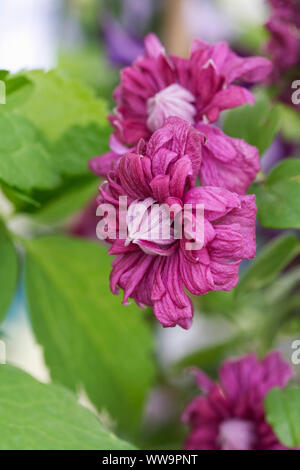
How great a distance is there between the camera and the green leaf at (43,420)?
21 cm

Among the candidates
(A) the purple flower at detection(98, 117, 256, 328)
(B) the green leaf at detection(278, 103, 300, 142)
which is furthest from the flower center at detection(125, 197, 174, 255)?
(B) the green leaf at detection(278, 103, 300, 142)

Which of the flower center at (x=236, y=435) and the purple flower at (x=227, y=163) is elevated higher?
the purple flower at (x=227, y=163)

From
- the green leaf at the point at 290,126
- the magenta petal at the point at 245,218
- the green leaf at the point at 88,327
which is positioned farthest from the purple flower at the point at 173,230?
the green leaf at the point at 290,126

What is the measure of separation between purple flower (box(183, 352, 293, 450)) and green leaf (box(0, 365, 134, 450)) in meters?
0.07

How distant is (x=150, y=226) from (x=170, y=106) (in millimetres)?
52

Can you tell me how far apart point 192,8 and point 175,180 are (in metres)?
0.79

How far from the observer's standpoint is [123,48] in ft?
1.60

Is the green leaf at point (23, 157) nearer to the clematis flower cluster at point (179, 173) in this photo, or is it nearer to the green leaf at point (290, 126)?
the clematis flower cluster at point (179, 173)

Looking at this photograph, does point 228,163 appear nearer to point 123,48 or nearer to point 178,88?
point 178,88

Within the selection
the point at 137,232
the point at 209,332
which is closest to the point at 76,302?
the point at 137,232

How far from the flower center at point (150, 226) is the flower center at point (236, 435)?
0.10m

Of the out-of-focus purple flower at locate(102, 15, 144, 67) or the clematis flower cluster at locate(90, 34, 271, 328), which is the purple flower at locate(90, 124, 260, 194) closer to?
the clematis flower cluster at locate(90, 34, 271, 328)

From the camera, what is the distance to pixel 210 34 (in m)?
0.80
